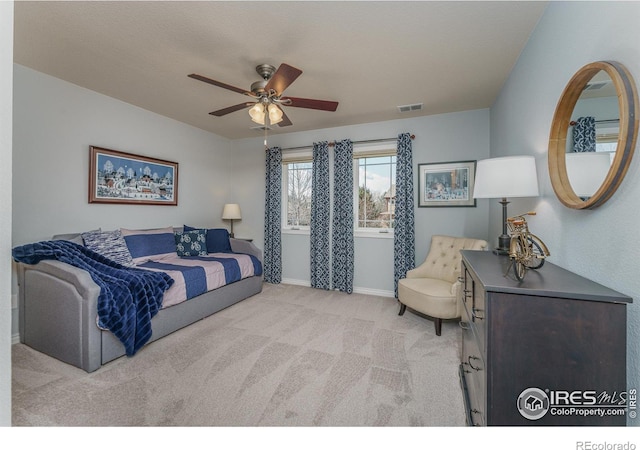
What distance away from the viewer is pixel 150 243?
3303 millimetres

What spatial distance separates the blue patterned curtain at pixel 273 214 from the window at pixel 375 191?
1298 millimetres

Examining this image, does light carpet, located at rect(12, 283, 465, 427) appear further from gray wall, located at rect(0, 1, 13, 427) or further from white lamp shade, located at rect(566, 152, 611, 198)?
white lamp shade, located at rect(566, 152, 611, 198)

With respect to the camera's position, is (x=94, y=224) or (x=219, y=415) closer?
(x=219, y=415)

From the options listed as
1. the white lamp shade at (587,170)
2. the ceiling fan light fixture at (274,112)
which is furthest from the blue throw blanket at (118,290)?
the white lamp shade at (587,170)

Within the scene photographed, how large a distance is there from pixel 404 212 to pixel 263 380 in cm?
263

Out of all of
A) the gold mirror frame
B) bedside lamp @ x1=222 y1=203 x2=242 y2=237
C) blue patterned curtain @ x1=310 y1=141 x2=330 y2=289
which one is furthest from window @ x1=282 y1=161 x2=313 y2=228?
the gold mirror frame

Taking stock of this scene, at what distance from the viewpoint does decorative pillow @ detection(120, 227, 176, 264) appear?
3111 mm

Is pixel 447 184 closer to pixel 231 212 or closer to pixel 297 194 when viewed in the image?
pixel 297 194

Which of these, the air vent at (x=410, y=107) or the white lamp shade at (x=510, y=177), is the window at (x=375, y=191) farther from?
the white lamp shade at (x=510, y=177)

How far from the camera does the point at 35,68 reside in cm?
248

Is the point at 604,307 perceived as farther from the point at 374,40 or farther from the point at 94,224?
the point at 94,224

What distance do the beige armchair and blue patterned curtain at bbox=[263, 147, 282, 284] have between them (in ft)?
7.04
